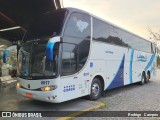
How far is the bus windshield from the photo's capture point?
6754mm

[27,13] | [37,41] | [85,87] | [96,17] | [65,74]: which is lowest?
[85,87]

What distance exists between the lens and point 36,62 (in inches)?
278

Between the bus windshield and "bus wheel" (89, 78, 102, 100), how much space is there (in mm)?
2455

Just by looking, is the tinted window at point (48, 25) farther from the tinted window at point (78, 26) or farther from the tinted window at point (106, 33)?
the tinted window at point (106, 33)

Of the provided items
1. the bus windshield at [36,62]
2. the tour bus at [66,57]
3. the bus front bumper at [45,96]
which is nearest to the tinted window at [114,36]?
the tour bus at [66,57]

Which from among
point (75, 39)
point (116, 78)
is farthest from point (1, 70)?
point (75, 39)

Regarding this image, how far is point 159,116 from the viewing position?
6.85 m

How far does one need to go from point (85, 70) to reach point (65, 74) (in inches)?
50.4

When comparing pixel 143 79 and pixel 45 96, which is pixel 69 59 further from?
pixel 143 79

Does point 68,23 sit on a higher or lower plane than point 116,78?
higher

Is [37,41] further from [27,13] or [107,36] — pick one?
[27,13]

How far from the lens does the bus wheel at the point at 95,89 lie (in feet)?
28.4

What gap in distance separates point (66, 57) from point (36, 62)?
3.22 feet

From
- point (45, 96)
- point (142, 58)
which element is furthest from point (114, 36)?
point (45, 96)
